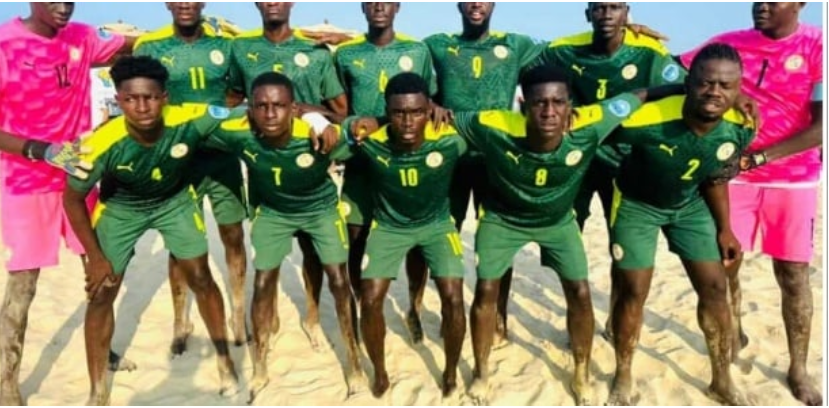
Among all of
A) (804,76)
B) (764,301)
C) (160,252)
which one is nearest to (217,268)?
(160,252)

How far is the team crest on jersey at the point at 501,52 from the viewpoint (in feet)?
17.4

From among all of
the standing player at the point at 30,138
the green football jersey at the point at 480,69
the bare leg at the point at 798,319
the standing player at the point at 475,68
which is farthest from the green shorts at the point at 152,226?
the bare leg at the point at 798,319

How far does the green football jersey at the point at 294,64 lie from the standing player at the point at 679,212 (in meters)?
2.23

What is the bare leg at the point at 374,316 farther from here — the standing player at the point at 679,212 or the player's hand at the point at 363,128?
the standing player at the point at 679,212

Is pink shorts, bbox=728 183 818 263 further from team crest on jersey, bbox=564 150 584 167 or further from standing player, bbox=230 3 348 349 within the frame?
standing player, bbox=230 3 348 349

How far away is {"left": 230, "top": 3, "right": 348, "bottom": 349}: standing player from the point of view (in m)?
5.38

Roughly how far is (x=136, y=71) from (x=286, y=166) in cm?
109

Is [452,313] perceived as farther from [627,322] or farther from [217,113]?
[217,113]

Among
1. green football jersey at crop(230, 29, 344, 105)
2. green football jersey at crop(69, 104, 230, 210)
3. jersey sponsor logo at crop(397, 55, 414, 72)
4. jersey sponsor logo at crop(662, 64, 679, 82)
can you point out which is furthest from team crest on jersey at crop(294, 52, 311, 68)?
jersey sponsor logo at crop(662, 64, 679, 82)

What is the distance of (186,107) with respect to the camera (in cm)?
475

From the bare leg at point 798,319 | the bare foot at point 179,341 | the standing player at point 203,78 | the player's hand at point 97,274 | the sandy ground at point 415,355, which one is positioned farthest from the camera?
the bare foot at point 179,341

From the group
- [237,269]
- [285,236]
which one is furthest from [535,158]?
[237,269]

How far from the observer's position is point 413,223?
191 inches

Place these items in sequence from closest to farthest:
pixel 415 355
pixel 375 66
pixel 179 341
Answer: pixel 375 66, pixel 415 355, pixel 179 341
